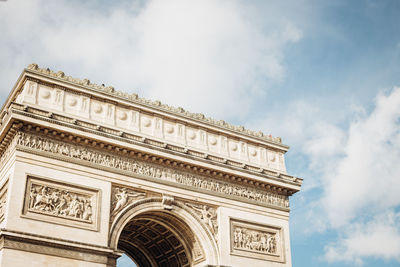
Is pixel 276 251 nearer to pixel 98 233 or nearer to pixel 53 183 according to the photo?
pixel 98 233

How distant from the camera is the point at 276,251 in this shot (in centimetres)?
2536

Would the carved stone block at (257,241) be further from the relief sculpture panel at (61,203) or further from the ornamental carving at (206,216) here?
the relief sculpture panel at (61,203)

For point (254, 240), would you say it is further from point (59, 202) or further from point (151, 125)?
point (59, 202)

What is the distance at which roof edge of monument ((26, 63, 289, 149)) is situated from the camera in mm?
22953

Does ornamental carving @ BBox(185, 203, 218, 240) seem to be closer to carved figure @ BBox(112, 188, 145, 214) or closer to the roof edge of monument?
carved figure @ BBox(112, 188, 145, 214)

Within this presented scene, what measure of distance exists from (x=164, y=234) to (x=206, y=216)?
2.60 m

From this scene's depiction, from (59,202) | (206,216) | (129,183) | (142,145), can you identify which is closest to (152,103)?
(142,145)

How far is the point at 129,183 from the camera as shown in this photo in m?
22.5

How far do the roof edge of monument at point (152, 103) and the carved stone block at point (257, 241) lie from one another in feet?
15.5

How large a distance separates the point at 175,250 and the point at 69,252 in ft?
22.5

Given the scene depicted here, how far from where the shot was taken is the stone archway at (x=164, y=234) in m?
22.5

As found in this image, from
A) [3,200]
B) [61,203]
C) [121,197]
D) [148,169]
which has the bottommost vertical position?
[61,203]

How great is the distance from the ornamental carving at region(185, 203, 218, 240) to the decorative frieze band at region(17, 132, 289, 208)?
2.83 feet

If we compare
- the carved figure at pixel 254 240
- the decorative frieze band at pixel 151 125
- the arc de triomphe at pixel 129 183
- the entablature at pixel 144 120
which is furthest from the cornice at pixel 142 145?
the carved figure at pixel 254 240
